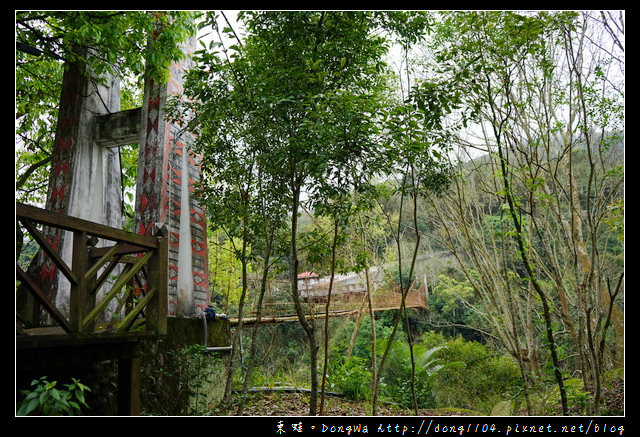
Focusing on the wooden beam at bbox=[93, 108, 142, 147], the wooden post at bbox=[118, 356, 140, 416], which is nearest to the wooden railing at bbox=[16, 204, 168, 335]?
the wooden post at bbox=[118, 356, 140, 416]

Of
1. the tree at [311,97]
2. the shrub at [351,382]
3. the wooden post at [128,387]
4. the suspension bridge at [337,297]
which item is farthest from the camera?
the suspension bridge at [337,297]

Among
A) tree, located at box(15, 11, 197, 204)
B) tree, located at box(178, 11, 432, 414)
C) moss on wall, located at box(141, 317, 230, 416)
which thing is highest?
tree, located at box(15, 11, 197, 204)

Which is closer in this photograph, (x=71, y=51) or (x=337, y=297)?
(x=71, y=51)

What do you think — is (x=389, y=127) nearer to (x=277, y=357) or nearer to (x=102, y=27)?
(x=102, y=27)

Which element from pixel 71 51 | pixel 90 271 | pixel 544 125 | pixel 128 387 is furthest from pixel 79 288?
pixel 544 125

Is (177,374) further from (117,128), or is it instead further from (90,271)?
(117,128)

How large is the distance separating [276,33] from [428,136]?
1539mm

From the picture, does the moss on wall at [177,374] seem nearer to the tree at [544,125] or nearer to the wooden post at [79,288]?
the wooden post at [79,288]

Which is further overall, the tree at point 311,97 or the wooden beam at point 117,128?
the wooden beam at point 117,128

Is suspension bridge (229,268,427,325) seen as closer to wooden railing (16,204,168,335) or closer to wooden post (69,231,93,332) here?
wooden railing (16,204,168,335)

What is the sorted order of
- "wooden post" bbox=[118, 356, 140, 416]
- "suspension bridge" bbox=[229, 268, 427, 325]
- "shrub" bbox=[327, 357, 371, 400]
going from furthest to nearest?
"suspension bridge" bbox=[229, 268, 427, 325] → "shrub" bbox=[327, 357, 371, 400] → "wooden post" bbox=[118, 356, 140, 416]

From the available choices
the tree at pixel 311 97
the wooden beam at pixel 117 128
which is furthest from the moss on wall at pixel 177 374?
the wooden beam at pixel 117 128

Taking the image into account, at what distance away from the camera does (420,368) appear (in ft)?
23.8

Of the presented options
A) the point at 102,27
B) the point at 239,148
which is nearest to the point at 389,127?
the point at 239,148
